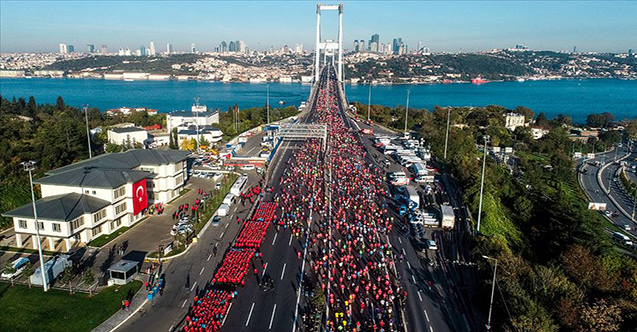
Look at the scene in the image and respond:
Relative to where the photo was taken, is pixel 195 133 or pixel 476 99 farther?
pixel 476 99

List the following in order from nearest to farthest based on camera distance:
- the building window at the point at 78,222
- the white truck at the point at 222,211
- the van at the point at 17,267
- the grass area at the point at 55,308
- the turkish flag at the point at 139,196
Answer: the grass area at the point at 55,308 < the van at the point at 17,267 < the building window at the point at 78,222 < the turkish flag at the point at 139,196 < the white truck at the point at 222,211

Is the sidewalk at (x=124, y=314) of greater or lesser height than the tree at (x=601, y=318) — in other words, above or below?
below

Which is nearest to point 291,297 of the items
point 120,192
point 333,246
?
point 333,246

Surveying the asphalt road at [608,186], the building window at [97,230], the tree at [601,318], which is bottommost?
the asphalt road at [608,186]

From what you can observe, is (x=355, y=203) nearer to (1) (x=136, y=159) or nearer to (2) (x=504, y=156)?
(1) (x=136, y=159)

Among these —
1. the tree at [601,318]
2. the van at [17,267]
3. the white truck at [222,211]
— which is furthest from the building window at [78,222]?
the tree at [601,318]

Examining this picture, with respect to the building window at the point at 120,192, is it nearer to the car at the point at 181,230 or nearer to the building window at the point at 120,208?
the building window at the point at 120,208

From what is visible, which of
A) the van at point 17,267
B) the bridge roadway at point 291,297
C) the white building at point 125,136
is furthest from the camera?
the white building at point 125,136

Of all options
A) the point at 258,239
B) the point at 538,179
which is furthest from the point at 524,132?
the point at 258,239
